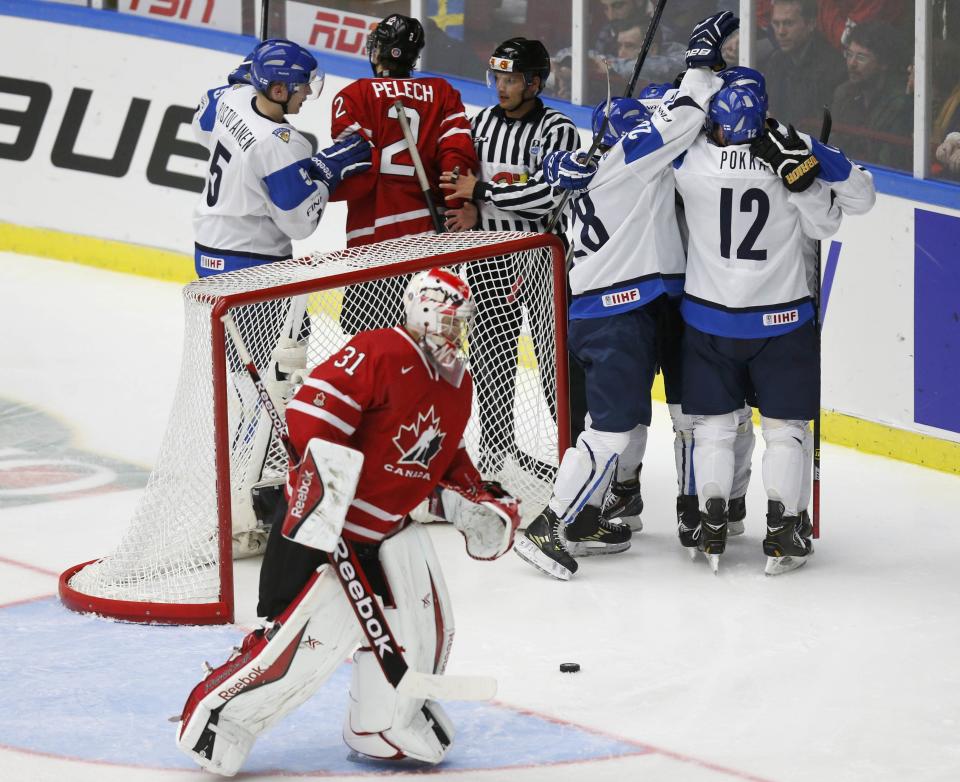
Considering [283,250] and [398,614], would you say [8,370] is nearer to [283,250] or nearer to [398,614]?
A: [283,250]

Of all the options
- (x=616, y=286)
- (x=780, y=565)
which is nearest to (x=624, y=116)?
(x=616, y=286)

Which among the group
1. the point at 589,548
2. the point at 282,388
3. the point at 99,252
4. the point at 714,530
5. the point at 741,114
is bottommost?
the point at 589,548

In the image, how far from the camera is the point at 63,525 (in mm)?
5500

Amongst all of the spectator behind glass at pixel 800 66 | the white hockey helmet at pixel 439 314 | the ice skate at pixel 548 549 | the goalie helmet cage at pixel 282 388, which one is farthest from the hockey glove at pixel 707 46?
the white hockey helmet at pixel 439 314

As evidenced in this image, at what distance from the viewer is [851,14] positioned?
642cm

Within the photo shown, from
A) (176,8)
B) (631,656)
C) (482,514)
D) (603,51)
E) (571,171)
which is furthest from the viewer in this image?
(176,8)

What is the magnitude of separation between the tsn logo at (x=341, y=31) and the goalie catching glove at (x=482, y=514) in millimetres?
4870

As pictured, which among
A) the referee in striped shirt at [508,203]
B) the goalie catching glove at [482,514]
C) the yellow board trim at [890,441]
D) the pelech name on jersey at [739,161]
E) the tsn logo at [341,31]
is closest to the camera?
the goalie catching glove at [482,514]

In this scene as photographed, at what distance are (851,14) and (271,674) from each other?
3.91 metres

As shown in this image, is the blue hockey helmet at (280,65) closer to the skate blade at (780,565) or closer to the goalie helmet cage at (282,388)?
the goalie helmet cage at (282,388)

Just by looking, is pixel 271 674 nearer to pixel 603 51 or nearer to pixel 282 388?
pixel 282 388

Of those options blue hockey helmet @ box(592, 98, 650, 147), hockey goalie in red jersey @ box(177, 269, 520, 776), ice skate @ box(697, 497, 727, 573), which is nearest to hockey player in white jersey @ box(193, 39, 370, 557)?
blue hockey helmet @ box(592, 98, 650, 147)

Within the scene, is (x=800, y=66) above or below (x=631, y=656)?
above

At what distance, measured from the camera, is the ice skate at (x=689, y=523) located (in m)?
5.24
